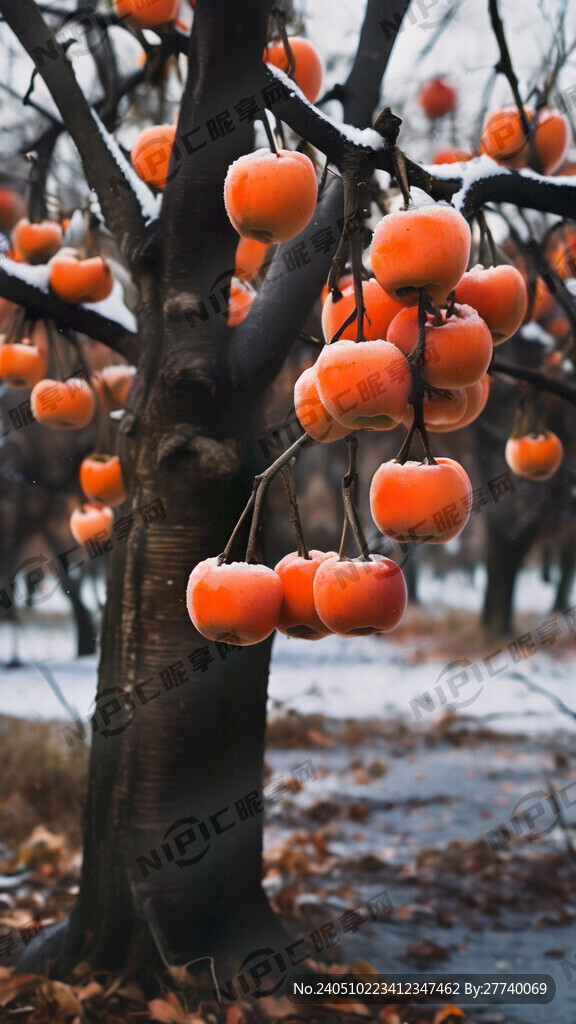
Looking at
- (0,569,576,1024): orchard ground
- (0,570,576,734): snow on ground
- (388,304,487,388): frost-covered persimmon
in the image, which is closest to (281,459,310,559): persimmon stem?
(388,304,487,388): frost-covered persimmon

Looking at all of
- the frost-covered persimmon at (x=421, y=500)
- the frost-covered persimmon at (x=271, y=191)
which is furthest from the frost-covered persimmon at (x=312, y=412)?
the frost-covered persimmon at (x=271, y=191)

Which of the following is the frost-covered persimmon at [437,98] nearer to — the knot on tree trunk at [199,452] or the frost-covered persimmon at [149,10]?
the frost-covered persimmon at [149,10]

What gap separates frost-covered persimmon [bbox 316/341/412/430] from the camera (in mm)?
1178

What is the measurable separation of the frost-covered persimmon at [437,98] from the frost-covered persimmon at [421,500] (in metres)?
3.21

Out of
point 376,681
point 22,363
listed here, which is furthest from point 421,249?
point 376,681

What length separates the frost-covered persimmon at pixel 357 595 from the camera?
135 centimetres

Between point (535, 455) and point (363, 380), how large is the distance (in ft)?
8.33

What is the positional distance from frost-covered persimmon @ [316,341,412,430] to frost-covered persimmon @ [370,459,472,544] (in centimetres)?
12

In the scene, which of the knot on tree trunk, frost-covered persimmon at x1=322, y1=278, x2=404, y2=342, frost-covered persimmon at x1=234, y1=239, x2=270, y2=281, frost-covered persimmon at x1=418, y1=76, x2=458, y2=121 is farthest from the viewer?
frost-covered persimmon at x1=418, y1=76, x2=458, y2=121

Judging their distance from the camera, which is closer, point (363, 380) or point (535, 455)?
point (363, 380)

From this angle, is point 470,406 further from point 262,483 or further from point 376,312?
point 262,483

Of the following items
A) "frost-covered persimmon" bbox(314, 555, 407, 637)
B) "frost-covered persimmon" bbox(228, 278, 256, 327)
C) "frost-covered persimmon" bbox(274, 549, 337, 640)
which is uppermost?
"frost-covered persimmon" bbox(228, 278, 256, 327)

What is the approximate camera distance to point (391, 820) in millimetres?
5520

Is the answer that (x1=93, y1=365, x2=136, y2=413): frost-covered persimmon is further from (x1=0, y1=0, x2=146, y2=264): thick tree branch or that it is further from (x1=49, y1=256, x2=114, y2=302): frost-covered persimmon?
(x1=0, y1=0, x2=146, y2=264): thick tree branch
